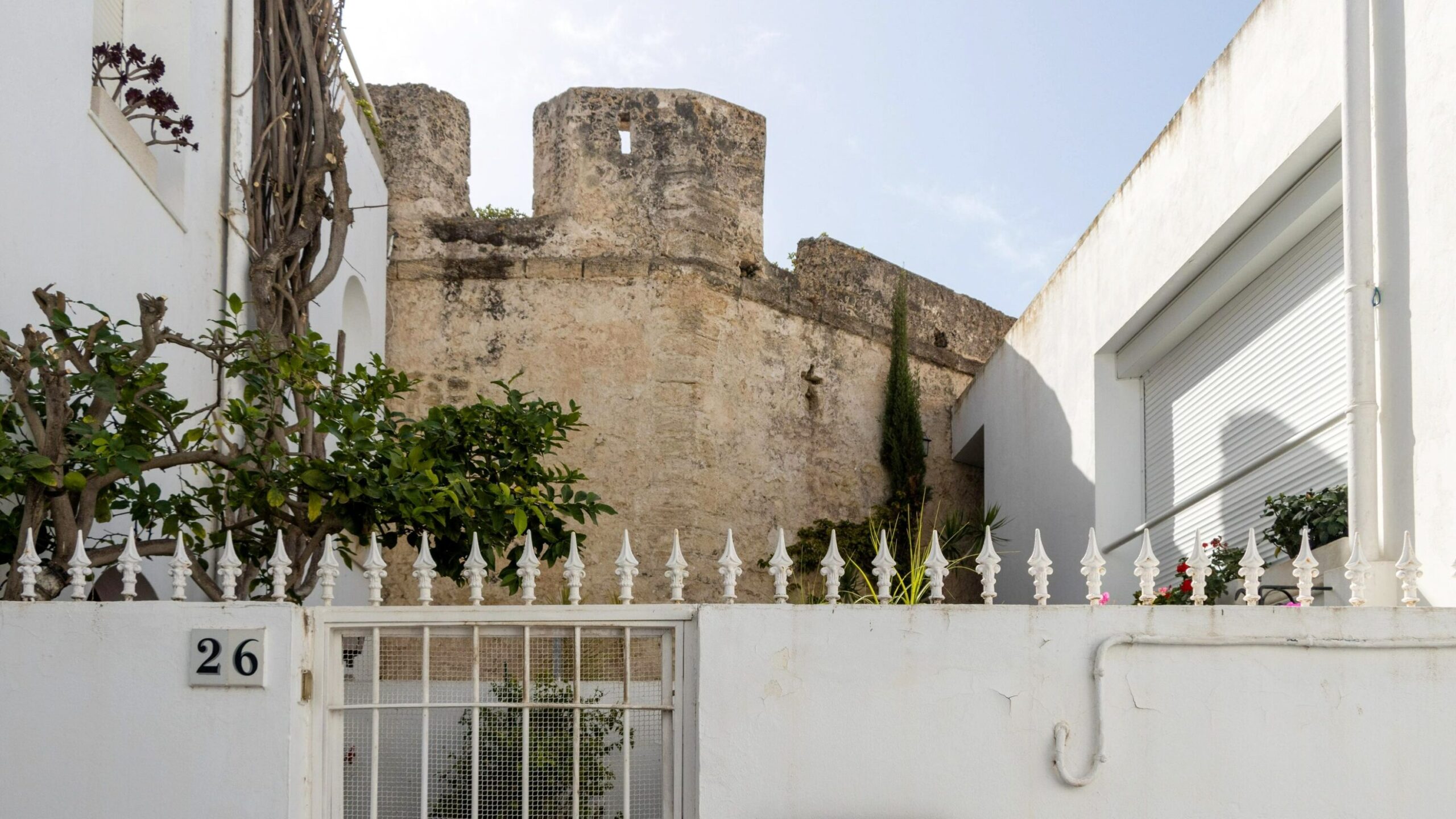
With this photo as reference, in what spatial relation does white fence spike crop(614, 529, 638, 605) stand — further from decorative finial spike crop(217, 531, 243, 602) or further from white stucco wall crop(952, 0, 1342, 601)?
white stucco wall crop(952, 0, 1342, 601)

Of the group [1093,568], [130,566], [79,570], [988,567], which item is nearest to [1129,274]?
[1093,568]

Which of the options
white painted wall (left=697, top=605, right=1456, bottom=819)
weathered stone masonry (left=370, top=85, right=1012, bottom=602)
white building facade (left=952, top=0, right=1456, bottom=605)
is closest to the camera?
white painted wall (left=697, top=605, right=1456, bottom=819)

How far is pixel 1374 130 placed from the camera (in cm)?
511

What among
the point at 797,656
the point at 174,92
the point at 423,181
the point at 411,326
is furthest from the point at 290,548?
the point at 423,181

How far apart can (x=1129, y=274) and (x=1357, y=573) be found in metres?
3.45

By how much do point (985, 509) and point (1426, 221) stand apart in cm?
678

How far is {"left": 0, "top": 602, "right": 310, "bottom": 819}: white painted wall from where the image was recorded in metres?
4.49

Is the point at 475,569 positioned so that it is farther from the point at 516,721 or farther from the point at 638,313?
the point at 638,313

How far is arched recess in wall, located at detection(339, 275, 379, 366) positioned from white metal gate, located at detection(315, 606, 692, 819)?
556 centimetres

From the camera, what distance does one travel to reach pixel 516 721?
15.7 ft

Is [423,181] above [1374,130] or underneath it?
above

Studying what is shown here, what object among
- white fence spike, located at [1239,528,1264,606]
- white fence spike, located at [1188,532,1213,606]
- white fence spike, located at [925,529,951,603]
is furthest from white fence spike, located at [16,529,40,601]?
white fence spike, located at [1239,528,1264,606]

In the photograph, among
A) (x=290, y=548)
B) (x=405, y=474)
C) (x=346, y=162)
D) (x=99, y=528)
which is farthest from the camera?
(x=346, y=162)

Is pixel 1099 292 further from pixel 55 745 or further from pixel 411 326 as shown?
pixel 55 745
